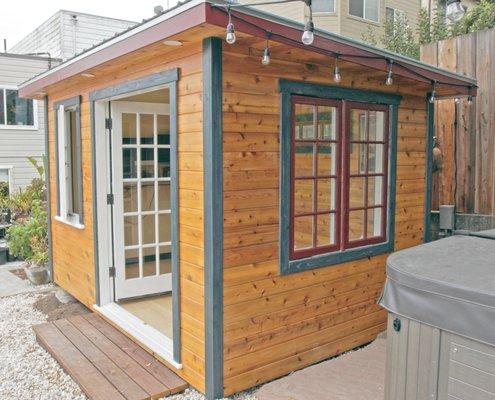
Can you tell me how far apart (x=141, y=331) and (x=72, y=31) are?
36.2ft

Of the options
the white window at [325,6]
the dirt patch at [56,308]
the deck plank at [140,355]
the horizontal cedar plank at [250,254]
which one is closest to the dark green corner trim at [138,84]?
the horizontal cedar plank at [250,254]

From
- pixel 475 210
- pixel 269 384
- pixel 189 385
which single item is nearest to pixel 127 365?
pixel 189 385

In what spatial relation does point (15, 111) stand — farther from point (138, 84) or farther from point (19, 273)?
point (138, 84)

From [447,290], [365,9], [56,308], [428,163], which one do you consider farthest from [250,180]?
[365,9]

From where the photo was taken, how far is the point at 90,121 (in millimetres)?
4352

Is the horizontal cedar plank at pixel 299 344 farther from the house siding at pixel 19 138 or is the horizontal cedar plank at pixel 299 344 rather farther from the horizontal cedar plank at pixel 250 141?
the house siding at pixel 19 138

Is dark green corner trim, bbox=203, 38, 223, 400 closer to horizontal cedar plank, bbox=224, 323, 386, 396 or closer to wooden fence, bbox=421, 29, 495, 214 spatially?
horizontal cedar plank, bbox=224, 323, 386, 396

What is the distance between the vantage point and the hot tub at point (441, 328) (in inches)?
76.4

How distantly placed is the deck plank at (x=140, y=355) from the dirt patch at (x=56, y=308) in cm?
40

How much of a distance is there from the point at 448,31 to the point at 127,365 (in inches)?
294

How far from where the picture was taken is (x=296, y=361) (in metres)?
3.45

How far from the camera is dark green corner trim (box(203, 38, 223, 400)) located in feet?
9.30

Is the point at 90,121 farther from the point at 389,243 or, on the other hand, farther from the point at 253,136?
the point at 389,243

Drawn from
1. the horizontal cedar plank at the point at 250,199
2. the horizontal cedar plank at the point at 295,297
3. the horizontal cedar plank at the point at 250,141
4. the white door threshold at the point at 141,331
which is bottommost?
the white door threshold at the point at 141,331
